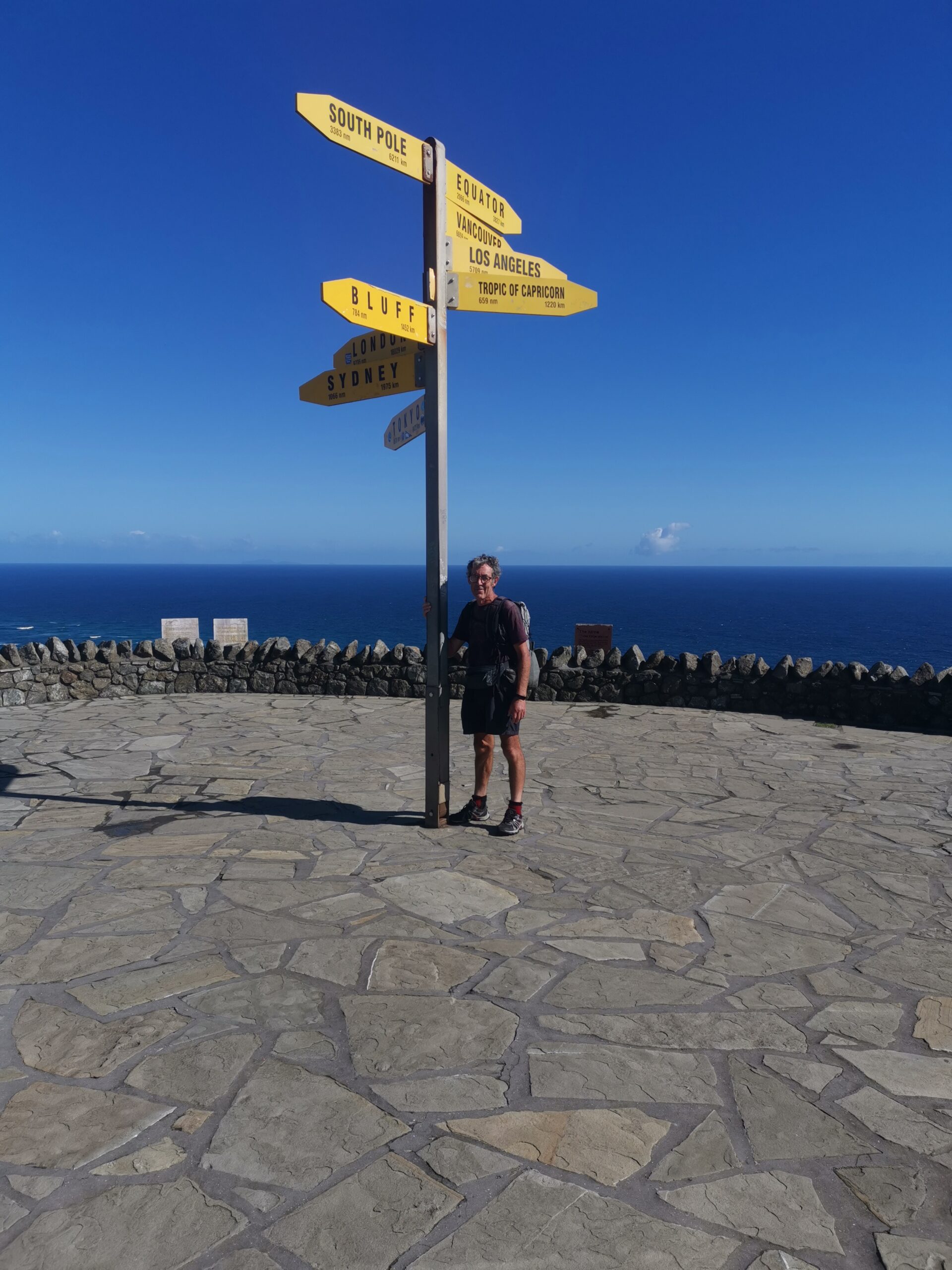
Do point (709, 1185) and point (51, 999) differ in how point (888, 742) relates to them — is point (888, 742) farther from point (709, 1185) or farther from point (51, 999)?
point (51, 999)

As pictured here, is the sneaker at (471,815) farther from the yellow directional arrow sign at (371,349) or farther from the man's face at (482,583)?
the yellow directional arrow sign at (371,349)

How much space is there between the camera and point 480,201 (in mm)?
5707

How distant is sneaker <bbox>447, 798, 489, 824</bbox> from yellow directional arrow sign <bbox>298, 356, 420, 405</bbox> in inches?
119

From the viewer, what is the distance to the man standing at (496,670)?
17.9 ft

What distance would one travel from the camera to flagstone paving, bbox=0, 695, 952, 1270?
84.8 inches

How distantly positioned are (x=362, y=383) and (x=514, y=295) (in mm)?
1220

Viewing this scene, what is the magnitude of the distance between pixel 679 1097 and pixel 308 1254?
1313 millimetres

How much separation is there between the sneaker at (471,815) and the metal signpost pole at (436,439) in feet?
1.41

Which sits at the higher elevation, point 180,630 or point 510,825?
point 180,630

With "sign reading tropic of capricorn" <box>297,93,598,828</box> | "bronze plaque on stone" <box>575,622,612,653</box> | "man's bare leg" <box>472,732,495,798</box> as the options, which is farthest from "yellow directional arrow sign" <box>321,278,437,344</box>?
"bronze plaque on stone" <box>575,622,612,653</box>

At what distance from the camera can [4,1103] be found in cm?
264

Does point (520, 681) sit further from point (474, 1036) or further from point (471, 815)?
point (474, 1036)

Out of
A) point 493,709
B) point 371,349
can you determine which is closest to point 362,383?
point 371,349

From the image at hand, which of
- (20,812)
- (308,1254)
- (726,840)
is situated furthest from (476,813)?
(308,1254)
